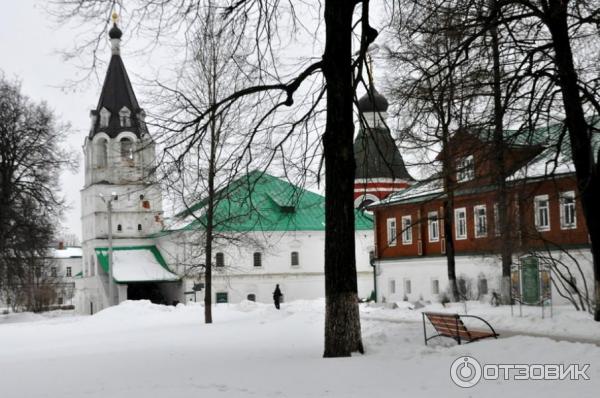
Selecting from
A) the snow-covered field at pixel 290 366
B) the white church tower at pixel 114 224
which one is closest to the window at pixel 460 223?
the snow-covered field at pixel 290 366

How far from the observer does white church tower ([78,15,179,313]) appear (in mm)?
63500

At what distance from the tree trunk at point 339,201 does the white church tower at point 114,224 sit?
48.6 metres

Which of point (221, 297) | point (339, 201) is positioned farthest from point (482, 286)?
point (221, 297)

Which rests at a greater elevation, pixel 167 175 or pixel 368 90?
pixel 368 90

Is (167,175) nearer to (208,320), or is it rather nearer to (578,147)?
(578,147)

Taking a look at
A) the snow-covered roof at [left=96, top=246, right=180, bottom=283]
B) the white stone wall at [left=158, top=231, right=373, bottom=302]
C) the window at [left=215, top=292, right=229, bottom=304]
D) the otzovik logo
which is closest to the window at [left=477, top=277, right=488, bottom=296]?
the otzovik logo

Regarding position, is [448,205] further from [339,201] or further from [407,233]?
[339,201]

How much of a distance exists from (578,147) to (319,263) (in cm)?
5169

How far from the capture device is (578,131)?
18.7 meters

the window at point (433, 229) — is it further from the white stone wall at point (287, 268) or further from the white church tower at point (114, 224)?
the white church tower at point (114, 224)

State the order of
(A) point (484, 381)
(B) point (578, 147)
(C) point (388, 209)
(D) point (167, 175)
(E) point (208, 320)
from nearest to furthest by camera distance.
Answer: (A) point (484, 381) → (D) point (167, 175) → (B) point (578, 147) → (E) point (208, 320) → (C) point (388, 209)

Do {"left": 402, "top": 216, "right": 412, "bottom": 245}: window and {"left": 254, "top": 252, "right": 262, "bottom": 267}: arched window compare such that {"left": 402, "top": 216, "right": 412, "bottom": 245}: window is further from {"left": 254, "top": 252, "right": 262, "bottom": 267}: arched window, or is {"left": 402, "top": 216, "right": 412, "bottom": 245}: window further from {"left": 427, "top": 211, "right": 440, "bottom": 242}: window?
{"left": 254, "top": 252, "right": 262, "bottom": 267}: arched window

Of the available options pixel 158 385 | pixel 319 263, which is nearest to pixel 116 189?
pixel 319 263

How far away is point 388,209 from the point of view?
1841 inches
